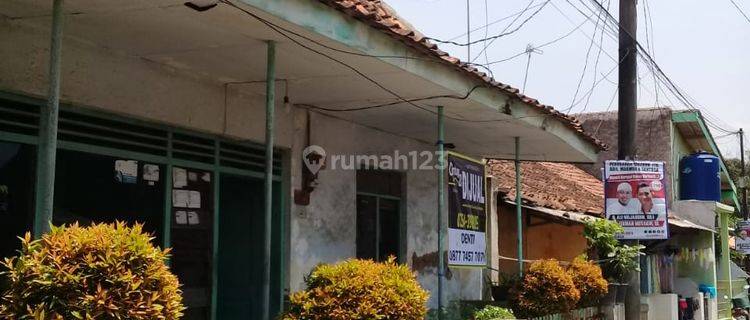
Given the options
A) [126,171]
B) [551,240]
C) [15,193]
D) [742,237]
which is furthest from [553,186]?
[742,237]

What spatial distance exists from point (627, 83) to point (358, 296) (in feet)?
23.8

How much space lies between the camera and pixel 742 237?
29578mm

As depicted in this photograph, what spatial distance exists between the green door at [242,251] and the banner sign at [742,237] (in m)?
24.3

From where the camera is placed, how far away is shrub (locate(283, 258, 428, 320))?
6.34 metres

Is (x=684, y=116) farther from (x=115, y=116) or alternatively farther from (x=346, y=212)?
(x=115, y=116)

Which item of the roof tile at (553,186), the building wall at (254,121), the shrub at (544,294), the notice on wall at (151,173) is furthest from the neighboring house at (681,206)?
the notice on wall at (151,173)

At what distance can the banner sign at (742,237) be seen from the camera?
28.6 m

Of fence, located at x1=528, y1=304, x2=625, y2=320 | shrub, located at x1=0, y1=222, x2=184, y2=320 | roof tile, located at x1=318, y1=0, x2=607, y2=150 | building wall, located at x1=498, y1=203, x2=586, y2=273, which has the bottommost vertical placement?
fence, located at x1=528, y1=304, x2=625, y2=320

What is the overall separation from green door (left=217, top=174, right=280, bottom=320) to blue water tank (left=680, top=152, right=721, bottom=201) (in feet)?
49.8

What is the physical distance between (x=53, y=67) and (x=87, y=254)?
1.17 m

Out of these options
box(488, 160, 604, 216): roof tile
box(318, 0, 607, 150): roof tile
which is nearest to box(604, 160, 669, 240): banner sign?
box(488, 160, 604, 216): roof tile

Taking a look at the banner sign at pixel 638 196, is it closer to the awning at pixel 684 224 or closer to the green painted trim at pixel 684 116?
the awning at pixel 684 224

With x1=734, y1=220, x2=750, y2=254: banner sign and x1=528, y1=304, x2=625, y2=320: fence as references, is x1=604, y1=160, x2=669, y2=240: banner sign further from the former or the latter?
x1=734, y1=220, x2=750, y2=254: banner sign

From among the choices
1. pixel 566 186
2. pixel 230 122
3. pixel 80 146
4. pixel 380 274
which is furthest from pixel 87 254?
pixel 566 186
